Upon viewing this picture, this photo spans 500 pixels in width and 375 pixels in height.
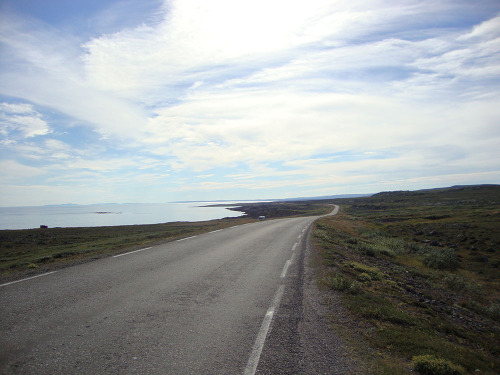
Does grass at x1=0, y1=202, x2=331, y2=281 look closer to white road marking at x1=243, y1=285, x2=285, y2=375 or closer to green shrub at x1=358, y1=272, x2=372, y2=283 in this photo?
white road marking at x1=243, y1=285, x2=285, y2=375

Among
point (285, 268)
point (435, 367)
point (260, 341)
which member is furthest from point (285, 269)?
point (435, 367)

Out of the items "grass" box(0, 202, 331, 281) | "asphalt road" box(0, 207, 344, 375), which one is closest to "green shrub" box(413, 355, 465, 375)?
"asphalt road" box(0, 207, 344, 375)

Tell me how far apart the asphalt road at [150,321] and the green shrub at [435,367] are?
163 centimetres

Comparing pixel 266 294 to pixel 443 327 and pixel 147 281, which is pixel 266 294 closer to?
pixel 147 281

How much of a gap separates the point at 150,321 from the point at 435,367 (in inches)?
179

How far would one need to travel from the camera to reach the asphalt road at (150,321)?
396 centimetres

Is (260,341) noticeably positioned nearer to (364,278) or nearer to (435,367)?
(435,367)

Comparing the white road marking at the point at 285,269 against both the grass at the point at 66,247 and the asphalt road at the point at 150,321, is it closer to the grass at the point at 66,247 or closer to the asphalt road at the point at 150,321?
the asphalt road at the point at 150,321

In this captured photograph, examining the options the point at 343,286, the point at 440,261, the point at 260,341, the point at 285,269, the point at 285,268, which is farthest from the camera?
the point at 440,261

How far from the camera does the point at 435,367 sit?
406 cm

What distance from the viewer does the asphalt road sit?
3959mm

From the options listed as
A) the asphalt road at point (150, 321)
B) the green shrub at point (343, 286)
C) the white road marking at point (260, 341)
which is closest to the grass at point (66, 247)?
the asphalt road at point (150, 321)

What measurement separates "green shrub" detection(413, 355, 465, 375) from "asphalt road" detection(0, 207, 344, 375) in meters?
1.63

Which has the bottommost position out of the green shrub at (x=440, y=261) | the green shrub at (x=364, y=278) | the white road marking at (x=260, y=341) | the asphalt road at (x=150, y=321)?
the green shrub at (x=440, y=261)
